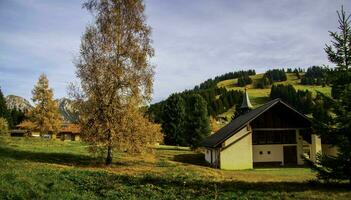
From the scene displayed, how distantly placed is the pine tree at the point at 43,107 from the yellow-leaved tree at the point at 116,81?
33.0 metres

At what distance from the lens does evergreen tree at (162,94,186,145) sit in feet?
271

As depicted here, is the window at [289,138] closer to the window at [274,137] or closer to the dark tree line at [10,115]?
the window at [274,137]

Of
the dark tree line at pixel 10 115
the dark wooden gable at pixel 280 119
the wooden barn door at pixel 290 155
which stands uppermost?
the dark tree line at pixel 10 115

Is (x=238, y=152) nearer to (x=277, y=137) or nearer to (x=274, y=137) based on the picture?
(x=274, y=137)

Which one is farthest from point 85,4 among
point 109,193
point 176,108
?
point 176,108

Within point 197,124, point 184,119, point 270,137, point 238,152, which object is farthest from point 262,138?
point 184,119

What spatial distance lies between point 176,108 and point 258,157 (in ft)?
130

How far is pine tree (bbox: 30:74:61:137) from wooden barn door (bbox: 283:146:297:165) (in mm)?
37843

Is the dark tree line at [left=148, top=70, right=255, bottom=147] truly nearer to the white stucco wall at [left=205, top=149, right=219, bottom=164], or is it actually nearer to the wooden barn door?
the white stucco wall at [left=205, top=149, right=219, bottom=164]

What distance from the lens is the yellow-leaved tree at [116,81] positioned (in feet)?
99.4

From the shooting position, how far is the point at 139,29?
32.2 m

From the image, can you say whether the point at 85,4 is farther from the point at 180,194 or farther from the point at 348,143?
the point at 348,143

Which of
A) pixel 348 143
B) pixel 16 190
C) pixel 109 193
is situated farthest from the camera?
pixel 348 143

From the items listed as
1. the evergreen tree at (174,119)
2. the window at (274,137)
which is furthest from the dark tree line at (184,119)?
the window at (274,137)
